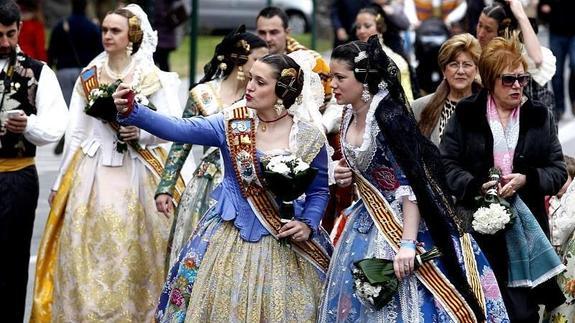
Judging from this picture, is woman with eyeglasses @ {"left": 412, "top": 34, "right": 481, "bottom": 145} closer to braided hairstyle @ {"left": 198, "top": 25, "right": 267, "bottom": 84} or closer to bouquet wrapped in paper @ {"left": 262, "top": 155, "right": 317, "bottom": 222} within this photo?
braided hairstyle @ {"left": 198, "top": 25, "right": 267, "bottom": 84}

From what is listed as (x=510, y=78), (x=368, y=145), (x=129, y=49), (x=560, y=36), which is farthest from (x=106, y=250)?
(x=560, y=36)

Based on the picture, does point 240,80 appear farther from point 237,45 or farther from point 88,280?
point 88,280

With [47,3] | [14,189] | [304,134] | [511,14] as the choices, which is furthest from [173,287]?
[47,3]

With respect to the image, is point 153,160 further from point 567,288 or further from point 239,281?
point 567,288

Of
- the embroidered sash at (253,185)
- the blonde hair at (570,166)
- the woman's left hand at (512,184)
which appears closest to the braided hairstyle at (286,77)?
the embroidered sash at (253,185)

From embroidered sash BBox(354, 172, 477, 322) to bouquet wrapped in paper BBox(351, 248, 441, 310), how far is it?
0.20 feet

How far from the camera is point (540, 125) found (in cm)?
848

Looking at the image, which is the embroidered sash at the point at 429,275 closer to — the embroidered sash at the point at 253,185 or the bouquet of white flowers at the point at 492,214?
the embroidered sash at the point at 253,185

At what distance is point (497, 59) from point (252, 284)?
176cm

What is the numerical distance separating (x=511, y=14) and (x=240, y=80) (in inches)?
67.2

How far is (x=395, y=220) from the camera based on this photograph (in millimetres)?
7715

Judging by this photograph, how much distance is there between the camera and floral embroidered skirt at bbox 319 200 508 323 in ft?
25.0

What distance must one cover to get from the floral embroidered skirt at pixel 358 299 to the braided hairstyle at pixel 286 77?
63 cm

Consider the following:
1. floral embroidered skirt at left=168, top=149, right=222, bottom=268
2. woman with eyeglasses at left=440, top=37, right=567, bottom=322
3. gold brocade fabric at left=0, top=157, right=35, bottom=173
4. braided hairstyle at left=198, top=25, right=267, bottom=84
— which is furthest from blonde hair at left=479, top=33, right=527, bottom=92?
gold brocade fabric at left=0, top=157, right=35, bottom=173
